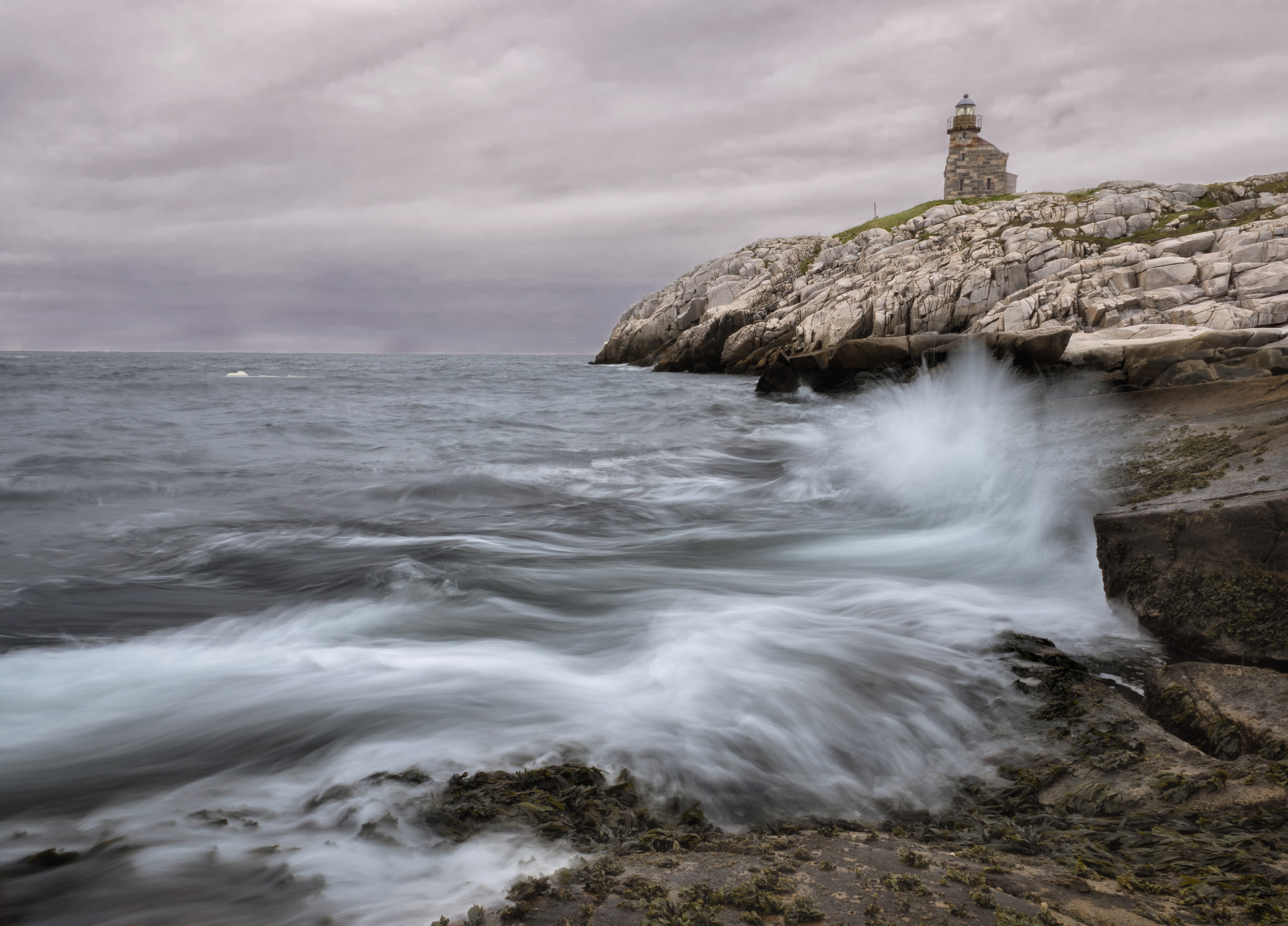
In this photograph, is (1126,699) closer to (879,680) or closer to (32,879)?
(879,680)

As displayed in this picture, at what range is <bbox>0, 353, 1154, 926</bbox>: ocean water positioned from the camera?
266 centimetres

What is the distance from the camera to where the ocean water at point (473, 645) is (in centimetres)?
266

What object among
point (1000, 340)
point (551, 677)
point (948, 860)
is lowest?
point (551, 677)

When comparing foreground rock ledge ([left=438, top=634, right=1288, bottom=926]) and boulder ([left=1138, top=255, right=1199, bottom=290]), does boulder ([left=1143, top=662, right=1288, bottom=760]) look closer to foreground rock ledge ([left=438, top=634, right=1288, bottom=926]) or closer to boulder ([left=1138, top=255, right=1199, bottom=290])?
foreground rock ledge ([left=438, top=634, right=1288, bottom=926])

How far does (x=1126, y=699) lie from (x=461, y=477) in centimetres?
996

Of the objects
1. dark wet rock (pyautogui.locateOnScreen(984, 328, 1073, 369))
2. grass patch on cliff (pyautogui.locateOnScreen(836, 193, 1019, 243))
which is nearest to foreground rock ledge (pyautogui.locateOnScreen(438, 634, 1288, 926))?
dark wet rock (pyautogui.locateOnScreen(984, 328, 1073, 369))

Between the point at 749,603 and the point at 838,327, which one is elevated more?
the point at 838,327

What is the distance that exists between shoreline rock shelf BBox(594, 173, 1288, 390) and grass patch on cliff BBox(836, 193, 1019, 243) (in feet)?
1.46

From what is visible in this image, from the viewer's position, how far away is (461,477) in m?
11.8

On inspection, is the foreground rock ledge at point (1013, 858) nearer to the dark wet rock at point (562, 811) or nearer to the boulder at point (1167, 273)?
the dark wet rock at point (562, 811)

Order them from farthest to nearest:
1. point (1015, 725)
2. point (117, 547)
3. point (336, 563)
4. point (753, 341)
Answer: point (753, 341) < point (117, 547) < point (336, 563) < point (1015, 725)

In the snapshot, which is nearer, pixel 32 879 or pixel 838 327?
pixel 32 879

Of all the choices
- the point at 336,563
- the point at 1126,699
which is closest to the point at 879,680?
the point at 1126,699

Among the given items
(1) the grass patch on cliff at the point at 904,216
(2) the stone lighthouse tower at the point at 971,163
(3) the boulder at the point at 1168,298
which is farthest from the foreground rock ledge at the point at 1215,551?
(2) the stone lighthouse tower at the point at 971,163
